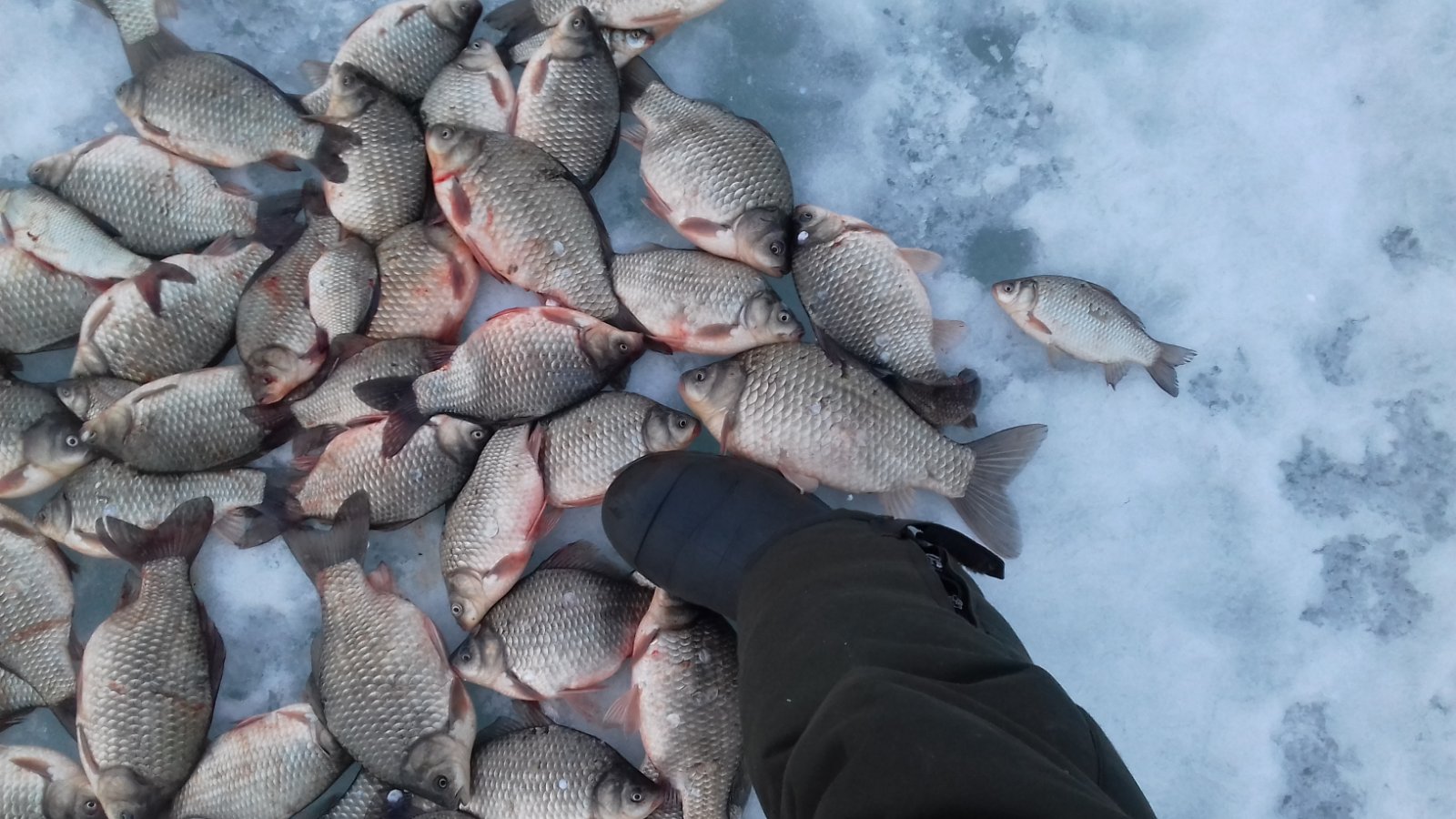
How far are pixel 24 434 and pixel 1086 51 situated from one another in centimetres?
265

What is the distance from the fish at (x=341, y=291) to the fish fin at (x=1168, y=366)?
179cm

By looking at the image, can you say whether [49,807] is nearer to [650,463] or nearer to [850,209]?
[650,463]

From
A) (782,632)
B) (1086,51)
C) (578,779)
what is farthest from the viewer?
(1086,51)

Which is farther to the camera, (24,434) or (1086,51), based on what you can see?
(1086,51)

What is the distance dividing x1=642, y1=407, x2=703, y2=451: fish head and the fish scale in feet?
3.47

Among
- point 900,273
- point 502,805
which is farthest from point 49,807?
point 900,273

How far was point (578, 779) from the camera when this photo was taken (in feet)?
6.12

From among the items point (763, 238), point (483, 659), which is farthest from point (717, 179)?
point (483, 659)

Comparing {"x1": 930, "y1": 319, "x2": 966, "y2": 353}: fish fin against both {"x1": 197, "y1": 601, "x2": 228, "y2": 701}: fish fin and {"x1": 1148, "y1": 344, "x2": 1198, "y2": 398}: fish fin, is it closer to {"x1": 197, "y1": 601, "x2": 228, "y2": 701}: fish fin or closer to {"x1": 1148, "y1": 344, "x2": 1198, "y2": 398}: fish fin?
{"x1": 1148, "y1": 344, "x2": 1198, "y2": 398}: fish fin

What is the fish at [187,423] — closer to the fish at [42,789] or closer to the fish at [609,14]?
the fish at [42,789]

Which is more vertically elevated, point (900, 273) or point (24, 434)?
point (900, 273)

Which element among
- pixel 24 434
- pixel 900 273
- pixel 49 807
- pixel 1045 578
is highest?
pixel 900 273

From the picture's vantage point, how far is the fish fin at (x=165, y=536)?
6.23 ft

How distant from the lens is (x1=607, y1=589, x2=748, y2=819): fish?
1852 mm
